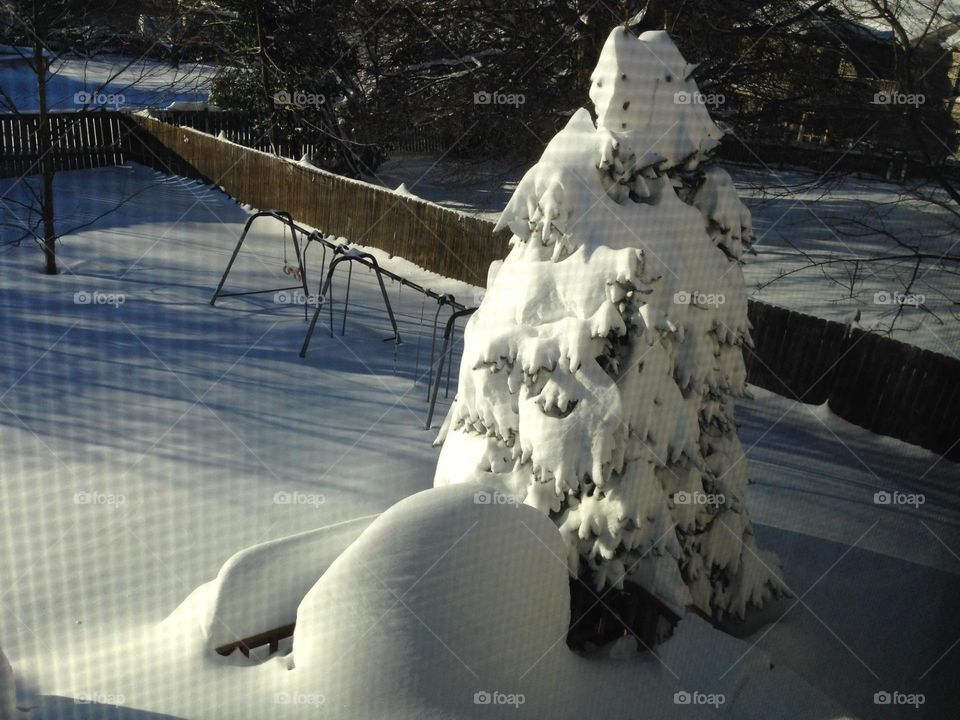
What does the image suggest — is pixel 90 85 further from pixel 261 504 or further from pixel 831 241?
pixel 261 504

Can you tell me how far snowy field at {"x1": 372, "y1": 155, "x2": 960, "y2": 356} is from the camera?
38.8 ft

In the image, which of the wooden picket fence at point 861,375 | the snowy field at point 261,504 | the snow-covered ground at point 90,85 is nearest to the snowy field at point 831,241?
the wooden picket fence at point 861,375

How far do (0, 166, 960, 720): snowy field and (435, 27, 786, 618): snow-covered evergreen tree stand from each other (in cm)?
80

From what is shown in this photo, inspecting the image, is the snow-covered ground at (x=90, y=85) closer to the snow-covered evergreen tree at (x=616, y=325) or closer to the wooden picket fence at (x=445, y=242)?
the wooden picket fence at (x=445, y=242)

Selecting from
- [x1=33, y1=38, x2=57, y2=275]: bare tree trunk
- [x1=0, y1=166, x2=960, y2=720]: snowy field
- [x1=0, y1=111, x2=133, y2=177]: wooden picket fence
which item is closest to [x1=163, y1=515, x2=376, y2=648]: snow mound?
[x1=0, y1=166, x2=960, y2=720]: snowy field

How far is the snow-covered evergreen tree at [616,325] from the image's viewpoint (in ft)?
13.9

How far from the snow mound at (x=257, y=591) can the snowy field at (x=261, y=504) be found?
0.56 ft

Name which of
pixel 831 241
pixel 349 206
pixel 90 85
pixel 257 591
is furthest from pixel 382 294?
pixel 90 85

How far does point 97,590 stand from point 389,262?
29.2 feet

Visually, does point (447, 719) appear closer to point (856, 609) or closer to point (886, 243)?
point (856, 609)

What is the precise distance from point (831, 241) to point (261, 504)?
12.7 m

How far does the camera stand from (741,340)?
4.87 m

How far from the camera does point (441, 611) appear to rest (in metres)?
3.79

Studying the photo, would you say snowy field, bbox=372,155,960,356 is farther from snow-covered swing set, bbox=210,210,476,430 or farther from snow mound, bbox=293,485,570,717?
snow mound, bbox=293,485,570,717
